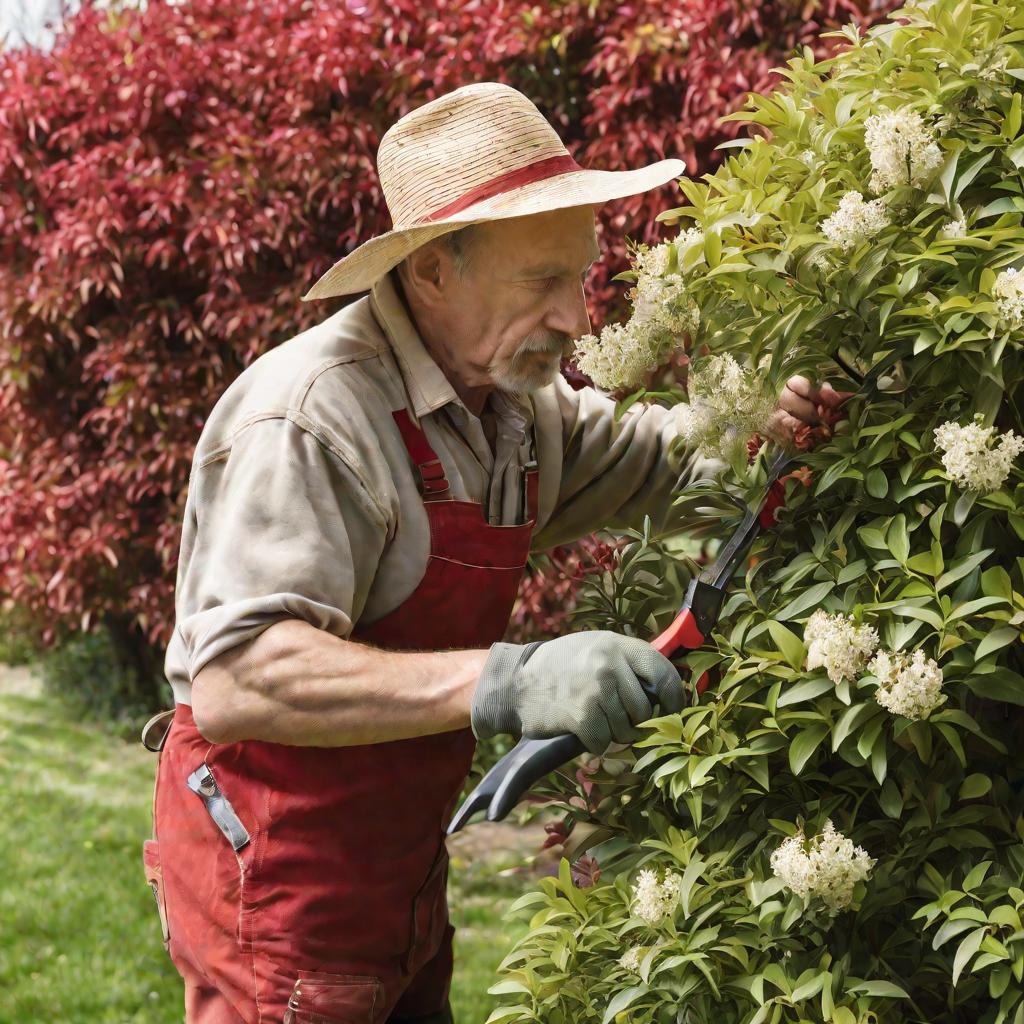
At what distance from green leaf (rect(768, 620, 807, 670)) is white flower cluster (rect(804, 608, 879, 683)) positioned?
51 millimetres

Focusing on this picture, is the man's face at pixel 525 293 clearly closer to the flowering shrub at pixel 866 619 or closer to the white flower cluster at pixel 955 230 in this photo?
the flowering shrub at pixel 866 619

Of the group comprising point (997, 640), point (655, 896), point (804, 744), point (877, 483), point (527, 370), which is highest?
point (527, 370)

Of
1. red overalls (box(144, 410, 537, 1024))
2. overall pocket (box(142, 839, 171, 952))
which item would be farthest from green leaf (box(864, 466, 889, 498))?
overall pocket (box(142, 839, 171, 952))

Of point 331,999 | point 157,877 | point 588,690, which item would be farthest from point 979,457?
point 157,877

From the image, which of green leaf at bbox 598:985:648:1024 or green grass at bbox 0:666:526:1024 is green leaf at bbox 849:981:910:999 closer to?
green leaf at bbox 598:985:648:1024

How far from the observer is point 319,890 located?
2.42 metres

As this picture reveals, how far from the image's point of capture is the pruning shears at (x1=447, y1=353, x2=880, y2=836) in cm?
184

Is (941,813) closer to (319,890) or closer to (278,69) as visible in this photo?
(319,890)

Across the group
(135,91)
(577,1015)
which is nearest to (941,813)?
(577,1015)

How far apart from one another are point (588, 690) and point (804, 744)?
299mm

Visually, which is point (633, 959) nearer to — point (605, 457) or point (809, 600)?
point (809, 600)

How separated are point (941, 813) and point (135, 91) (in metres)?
5.06

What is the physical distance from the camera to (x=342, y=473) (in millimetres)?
2275

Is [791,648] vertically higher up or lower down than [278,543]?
lower down
